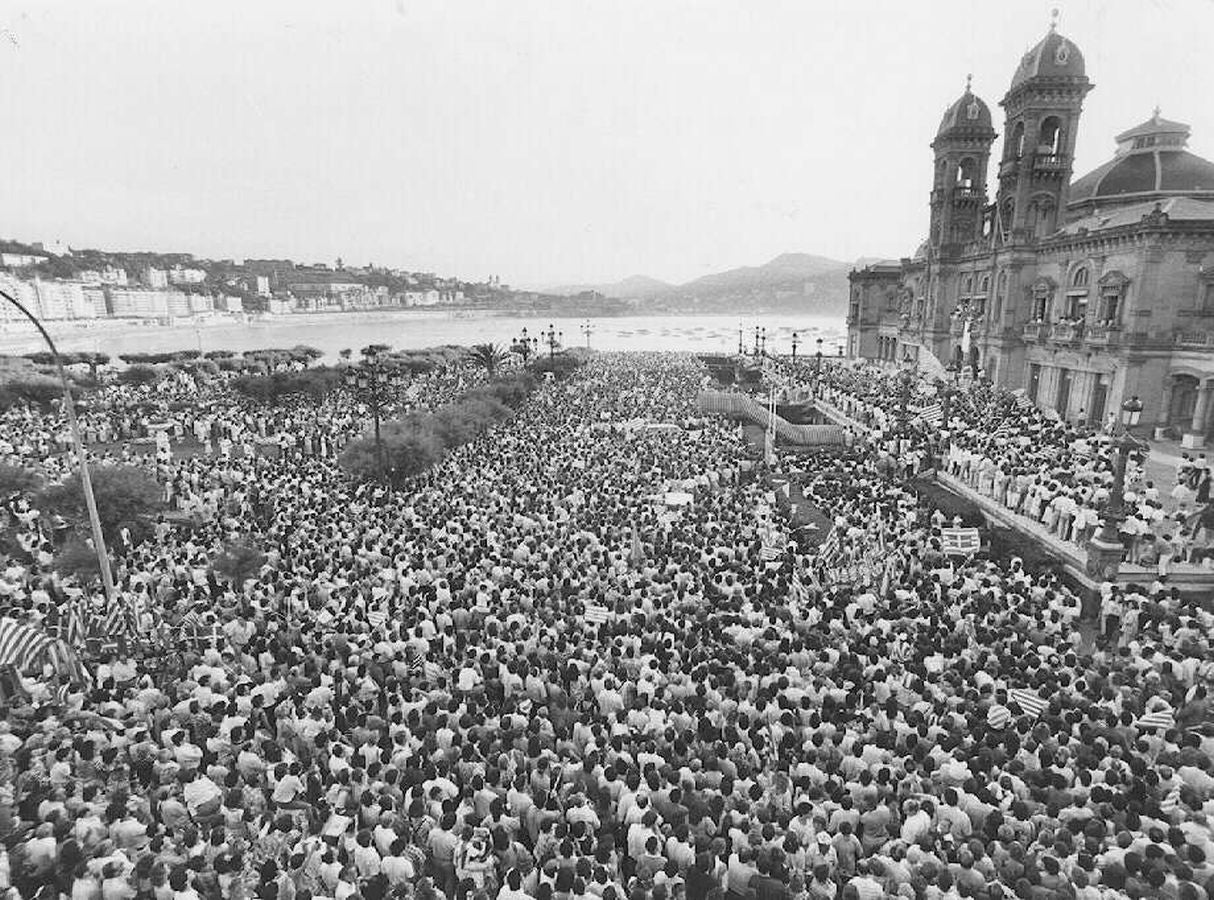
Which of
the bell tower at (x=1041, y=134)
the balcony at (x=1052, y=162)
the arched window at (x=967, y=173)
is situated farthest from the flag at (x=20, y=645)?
the arched window at (x=967, y=173)

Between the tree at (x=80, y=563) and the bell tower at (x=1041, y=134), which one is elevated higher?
the bell tower at (x=1041, y=134)

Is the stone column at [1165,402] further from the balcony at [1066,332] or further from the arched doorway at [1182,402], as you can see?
the balcony at [1066,332]

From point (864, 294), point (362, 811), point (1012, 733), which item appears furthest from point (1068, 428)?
point (864, 294)

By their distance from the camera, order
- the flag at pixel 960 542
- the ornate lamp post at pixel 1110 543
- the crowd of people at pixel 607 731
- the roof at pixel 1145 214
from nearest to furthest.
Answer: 1. the crowd of people at pixel 607 731
2. the flag at pixel 960 542
3. the ornate lamp post at pixel 1110 543
4. the roof at pixel 1145 214

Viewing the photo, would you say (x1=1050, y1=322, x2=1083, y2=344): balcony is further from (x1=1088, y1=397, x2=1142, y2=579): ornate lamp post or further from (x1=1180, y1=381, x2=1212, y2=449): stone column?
(x1=1088, y1=397, x2=1142, y2=579): ornate lamp post

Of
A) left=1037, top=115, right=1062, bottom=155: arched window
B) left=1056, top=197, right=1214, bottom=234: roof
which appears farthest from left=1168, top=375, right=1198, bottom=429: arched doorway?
left=1037, top=115, right=1062, bottom=155: arched window

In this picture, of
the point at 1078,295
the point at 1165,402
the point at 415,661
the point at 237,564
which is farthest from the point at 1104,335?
the point at 237,564
